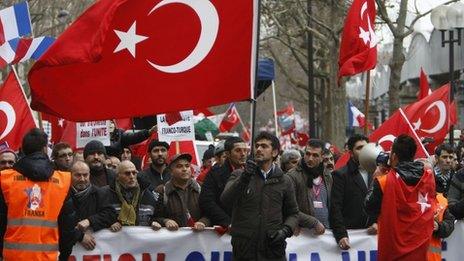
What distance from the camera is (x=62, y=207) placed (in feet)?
31.8

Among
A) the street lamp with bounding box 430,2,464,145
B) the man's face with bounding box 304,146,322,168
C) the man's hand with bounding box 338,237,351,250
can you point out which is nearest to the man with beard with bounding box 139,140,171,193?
the man's face with bounding box 304,146,322,168

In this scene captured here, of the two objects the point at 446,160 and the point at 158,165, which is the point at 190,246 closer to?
the point at 158,165

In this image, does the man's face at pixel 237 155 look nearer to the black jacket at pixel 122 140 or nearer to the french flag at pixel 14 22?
the black jacket at pixel 122 140

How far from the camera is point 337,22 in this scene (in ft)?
110

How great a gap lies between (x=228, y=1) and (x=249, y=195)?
1.65 m

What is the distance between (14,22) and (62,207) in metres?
6.42

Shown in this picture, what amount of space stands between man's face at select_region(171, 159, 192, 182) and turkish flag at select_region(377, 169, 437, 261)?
2134 mm

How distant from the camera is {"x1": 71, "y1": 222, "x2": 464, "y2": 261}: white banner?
36.6 ft

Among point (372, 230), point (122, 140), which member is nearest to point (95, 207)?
point (372, 230)

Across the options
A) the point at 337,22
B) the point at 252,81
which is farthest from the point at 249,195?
the point at 337,22

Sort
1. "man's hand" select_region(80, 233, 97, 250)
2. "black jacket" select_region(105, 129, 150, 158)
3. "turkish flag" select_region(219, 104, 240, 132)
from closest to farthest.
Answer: "man's hand" select_region(80, 233, 97, 250), "black jacket" select_region(105, 129, 150, 158), "turkish flag" select_region(219, 104, 240, 132)

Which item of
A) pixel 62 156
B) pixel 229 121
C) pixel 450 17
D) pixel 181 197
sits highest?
pixel 450 17

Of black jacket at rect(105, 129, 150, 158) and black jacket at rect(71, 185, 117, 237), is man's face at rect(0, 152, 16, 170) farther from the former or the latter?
black jacket at rect(105, 129, 150, 158)

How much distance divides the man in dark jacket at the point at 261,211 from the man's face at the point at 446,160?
390cm
